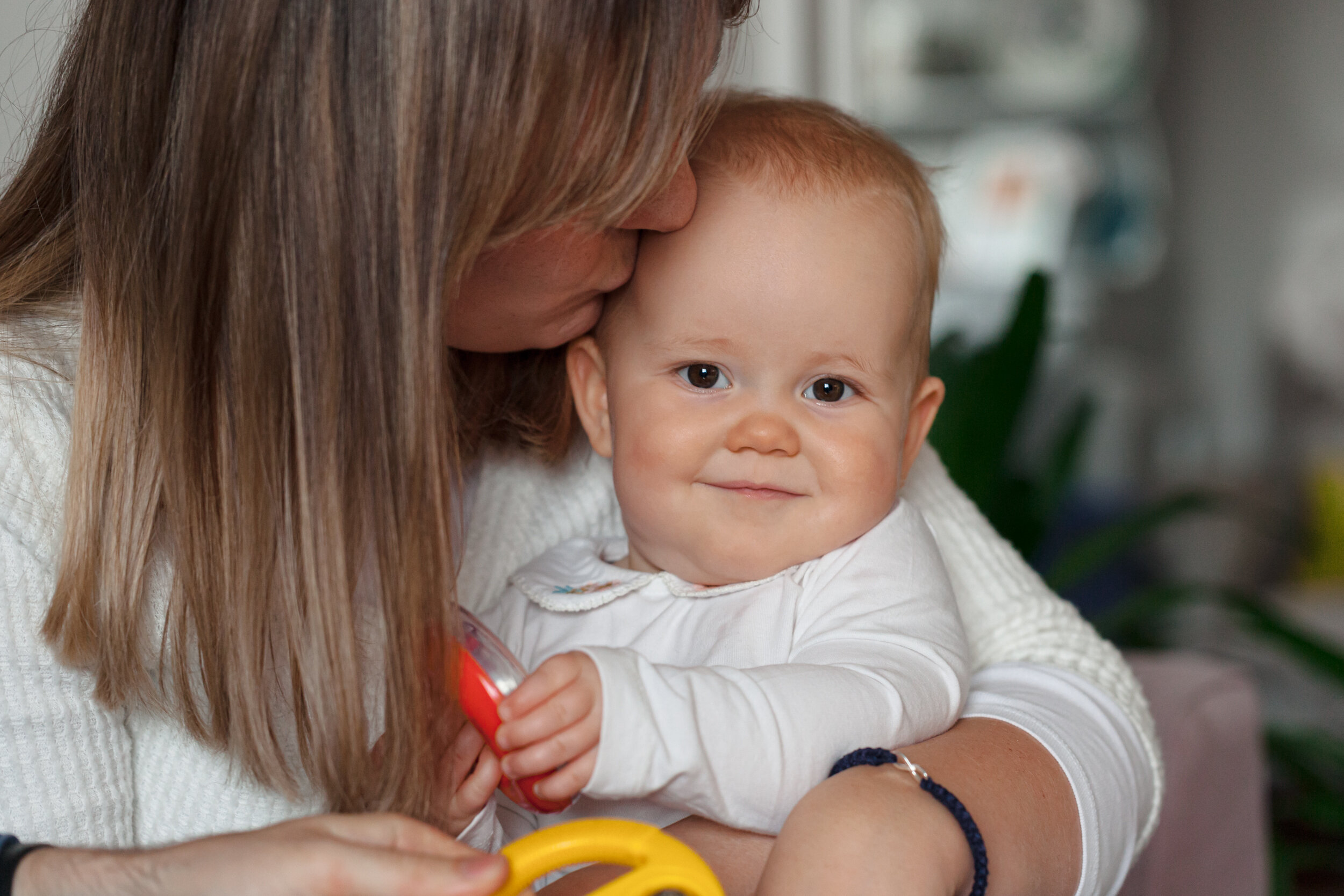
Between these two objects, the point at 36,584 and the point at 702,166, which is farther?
the point at 702,166

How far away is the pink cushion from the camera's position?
136 centimetres

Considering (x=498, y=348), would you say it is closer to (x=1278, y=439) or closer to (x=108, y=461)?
(x=108, y=461)

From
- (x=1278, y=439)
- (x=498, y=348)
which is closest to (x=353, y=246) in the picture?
(x=498, y=348)

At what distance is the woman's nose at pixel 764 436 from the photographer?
2.82 ft

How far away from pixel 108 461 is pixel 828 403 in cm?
52

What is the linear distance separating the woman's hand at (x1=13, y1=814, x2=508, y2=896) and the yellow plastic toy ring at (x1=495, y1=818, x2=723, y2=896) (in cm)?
4

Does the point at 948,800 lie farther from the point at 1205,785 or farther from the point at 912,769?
the point at 1205,785

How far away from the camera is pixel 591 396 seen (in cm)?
101

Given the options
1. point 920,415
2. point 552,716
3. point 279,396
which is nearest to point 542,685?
point 552,716

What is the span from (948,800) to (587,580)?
38 cm

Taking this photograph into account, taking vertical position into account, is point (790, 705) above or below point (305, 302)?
below

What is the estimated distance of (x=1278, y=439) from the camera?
4512 mm

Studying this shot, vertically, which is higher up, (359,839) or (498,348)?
(498,348)

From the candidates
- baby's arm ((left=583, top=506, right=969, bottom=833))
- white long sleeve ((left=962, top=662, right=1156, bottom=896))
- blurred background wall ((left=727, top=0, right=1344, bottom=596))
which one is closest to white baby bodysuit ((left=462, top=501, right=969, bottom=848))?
baby's arm ((left=583, top=506, right=969, bottom=833))
